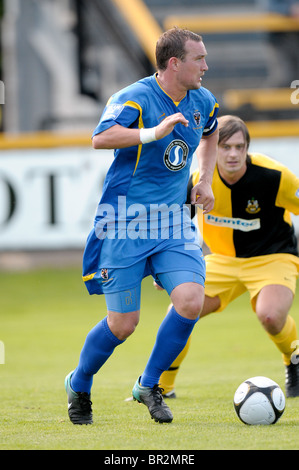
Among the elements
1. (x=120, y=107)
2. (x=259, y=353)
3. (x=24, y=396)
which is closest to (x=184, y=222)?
(x=120, y=107)

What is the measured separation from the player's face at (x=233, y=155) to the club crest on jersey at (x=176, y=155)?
105 cm

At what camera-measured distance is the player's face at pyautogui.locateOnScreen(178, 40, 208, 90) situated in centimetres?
491

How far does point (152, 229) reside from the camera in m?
5.07

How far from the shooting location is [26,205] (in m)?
14.1

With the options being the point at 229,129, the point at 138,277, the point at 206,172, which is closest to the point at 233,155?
the point at 229,129

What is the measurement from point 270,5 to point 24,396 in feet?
56.3

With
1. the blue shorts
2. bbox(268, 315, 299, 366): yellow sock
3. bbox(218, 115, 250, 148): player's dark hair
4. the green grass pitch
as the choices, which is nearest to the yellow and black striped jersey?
bbox(218, 115, 250, 148): player's dark hair

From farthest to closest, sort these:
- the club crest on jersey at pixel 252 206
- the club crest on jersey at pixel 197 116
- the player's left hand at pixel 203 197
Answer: the club crest on jersey at pixel 252 206 → the player's left hand at pixel 203 197 → the club crest on jersey at pixel 197 116

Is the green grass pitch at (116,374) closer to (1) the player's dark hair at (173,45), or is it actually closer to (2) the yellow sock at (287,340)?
(2) the yellow sock at (287,340)

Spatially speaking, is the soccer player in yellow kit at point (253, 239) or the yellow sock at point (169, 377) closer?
the soccer player in yellow kit at point (253, 239)

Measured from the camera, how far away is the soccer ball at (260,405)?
4.96 metres

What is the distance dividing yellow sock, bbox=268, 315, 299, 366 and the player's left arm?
4.40 ft

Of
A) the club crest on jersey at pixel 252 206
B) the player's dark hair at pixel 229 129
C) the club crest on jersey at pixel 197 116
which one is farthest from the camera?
the club crest on jersey at pixel 252 206

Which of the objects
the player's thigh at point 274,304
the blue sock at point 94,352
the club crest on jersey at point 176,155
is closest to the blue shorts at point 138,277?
the blue sock at point 94,352
